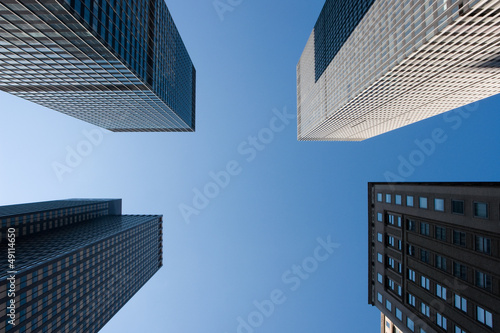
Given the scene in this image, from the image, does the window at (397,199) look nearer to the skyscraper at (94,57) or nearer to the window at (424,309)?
the window at (424,309)

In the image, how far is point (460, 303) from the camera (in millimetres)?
29750

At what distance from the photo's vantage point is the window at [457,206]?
1169 inches

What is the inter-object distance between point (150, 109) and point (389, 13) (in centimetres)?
7349

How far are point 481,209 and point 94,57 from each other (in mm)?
64730

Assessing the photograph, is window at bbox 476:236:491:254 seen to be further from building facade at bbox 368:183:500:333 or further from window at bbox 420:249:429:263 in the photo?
window at bbox 420:249:429:263

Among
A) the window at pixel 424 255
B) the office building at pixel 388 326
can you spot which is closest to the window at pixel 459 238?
the window at pixel 424 255

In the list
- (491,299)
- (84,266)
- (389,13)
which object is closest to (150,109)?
(84,266)

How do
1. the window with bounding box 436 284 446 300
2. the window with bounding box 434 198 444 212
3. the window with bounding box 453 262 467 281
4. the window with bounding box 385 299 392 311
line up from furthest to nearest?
the window with bounding box 385 299 392 311
the window with bounding box 434 198 444 212
the window with bounding box 436 284 446 300
the window with bounding box 453 262 467 281

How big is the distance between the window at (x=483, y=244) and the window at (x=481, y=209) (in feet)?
7.70

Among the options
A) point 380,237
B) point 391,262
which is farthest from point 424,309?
point 380,237

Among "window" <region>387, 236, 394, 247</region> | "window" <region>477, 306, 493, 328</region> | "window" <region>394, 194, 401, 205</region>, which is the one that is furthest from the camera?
"window" <region>387, 236, 394, 247</region>

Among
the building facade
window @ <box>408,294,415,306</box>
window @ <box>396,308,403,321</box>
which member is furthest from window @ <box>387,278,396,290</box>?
window @ <box>408,294,415,306</box>

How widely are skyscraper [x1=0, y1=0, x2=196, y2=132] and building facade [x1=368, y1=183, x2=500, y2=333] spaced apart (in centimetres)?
5667

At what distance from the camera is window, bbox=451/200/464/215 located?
29.7m
